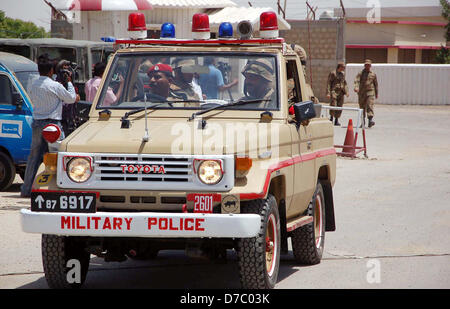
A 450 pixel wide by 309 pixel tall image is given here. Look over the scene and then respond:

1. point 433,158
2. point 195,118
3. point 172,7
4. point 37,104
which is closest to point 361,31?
point 172,7

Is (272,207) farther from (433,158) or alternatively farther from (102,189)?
(433,158)

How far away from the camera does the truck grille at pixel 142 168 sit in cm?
638

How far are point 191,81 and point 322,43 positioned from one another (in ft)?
95.7

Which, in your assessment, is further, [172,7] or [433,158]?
[172,7]

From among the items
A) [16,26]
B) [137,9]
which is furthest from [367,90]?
[16,26]

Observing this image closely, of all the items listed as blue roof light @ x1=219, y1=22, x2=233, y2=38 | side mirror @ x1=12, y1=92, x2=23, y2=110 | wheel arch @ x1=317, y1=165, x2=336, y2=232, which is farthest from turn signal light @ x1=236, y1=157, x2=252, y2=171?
side mirror @ x1=12, y1=92, x2=23, y2=110

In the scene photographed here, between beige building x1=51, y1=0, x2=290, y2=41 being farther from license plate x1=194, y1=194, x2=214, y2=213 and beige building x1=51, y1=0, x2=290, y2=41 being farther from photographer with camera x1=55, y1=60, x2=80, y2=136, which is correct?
license plate x1=194, y1=194, x2=214, y2=213

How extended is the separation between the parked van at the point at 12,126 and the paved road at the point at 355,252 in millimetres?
448

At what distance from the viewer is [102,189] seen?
6453 millimetres

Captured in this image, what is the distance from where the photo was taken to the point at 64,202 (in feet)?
21.0

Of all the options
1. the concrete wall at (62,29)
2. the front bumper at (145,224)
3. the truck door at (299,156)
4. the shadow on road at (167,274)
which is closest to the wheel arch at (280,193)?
the truck door at (299,156)

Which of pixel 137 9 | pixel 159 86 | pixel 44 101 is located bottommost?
pixel 44 101

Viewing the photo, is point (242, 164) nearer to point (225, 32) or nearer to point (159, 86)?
point (159, 86)
